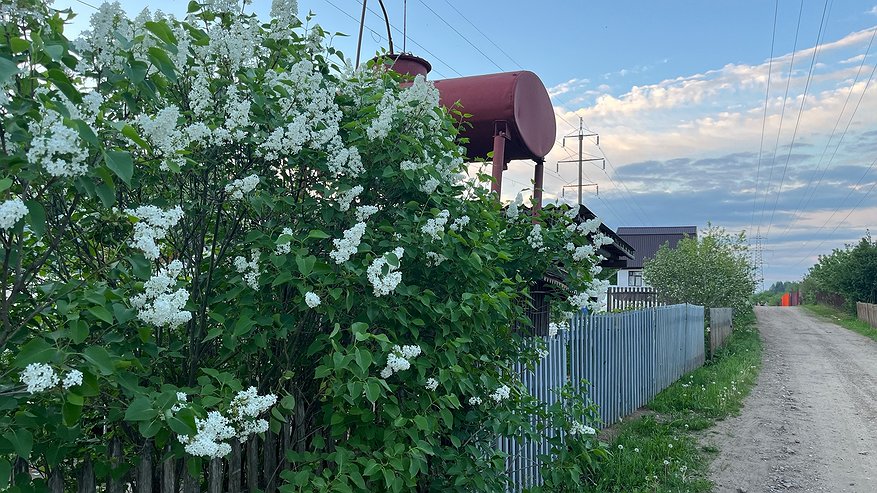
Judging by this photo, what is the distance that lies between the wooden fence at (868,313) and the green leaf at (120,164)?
32.9 m

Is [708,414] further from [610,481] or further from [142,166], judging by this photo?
[142,166]

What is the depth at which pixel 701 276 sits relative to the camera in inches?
752

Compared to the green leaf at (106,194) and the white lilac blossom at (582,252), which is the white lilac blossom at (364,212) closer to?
the green leaf at (106,194)

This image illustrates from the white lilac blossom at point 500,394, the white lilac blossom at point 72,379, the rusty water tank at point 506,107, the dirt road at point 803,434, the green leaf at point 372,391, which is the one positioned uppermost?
the rusty water tank at point 506,107

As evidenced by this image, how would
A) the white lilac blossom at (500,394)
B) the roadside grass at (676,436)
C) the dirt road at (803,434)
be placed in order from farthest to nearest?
the dirt road at (803,434), the roadside grass at (676,436), the white lilac blossom at (500,394)

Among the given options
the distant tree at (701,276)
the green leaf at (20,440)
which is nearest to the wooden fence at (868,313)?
the distant tree at (701,276)

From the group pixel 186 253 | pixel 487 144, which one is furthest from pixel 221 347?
pixel 487 144

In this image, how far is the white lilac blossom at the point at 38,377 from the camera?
1.52 metres

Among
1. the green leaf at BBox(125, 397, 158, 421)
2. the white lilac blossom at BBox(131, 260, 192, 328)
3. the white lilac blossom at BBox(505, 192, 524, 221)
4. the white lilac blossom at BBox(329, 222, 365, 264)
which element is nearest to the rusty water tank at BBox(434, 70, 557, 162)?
the white lilac blossom at BBox(505, 192, 524, 221)

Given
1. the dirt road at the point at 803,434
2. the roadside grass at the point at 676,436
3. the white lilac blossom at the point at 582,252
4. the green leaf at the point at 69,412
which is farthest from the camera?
the dirt road at the point at 803,434

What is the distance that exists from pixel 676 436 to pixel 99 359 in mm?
7009

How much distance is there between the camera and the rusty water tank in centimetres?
608

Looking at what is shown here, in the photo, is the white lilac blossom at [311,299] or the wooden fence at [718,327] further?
the wooden fence at [718,327]

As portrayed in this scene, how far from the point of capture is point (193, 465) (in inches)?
84.3
